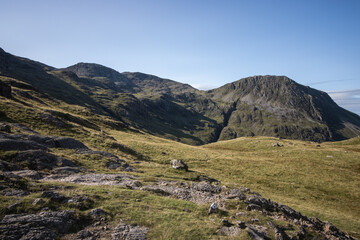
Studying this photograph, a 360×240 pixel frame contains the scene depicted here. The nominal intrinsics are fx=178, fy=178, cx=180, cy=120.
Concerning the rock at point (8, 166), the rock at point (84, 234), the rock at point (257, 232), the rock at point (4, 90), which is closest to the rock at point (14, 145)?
the rock at point (8, 166)

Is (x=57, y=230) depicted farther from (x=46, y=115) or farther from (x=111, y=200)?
(x=46, y=115)

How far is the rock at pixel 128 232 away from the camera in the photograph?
34.8 feet

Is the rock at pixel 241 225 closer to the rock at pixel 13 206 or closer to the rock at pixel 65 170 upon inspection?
the rock at pixel 13 206

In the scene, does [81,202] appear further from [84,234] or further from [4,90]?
[4,90]

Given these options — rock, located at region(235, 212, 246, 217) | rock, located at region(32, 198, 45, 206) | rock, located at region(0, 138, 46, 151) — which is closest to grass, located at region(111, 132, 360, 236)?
rock, located at region(235, 212, 246, 217)

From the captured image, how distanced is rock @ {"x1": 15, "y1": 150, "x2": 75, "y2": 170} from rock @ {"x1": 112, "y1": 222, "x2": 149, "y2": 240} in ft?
45.8

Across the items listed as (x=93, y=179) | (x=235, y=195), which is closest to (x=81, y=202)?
(x=93, y=179)

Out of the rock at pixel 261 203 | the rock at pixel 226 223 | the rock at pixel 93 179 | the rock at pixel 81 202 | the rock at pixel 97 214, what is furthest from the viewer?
the rock at pixel 93 179

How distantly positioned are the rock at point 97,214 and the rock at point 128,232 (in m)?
1.49

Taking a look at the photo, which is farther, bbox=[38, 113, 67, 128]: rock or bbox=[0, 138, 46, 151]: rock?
bbox=[38, 113, 67, 128]: rock

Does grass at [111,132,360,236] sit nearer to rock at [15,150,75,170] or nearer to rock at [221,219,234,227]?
rock at [15,150,75,170]

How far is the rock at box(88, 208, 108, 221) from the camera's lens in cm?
1185

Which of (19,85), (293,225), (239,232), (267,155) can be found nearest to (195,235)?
(239,232)

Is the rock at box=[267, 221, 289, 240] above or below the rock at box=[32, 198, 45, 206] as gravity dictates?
below
